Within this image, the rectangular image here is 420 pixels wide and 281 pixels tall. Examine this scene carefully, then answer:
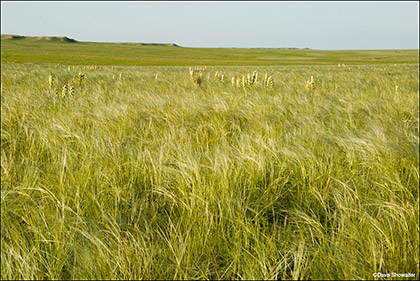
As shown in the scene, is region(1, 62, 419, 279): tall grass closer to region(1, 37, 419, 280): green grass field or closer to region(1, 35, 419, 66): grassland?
region(1, 37, 419, 280): green grass field

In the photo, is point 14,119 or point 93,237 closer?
point 93,237

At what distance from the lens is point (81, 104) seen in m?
3.86

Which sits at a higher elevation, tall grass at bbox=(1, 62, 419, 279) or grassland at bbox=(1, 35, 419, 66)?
grassland at bbox=(1, 35, 419, 66)

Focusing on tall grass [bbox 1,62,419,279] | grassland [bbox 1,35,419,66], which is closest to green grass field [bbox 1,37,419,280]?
tall grass [bbox 1,62,419,279]

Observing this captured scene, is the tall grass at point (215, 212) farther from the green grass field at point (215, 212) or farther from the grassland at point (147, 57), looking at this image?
the grassland at point (147, 57)

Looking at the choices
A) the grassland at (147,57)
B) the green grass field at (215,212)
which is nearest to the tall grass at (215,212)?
the green grass field at (215,212)

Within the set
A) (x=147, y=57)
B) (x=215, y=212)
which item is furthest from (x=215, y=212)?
(x=147, y=57)

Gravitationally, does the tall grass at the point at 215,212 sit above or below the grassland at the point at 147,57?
below

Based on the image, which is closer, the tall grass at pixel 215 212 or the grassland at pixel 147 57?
the tall grass at pixel 215 212

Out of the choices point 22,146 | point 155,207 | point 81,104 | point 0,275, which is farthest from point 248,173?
point 81,104

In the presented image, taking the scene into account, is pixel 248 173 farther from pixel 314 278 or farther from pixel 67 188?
pixel 67 188

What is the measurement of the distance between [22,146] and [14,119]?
2.76 ft

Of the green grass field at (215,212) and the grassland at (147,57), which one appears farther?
the grassland at (147,57)

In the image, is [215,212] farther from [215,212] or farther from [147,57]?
[147,57]
